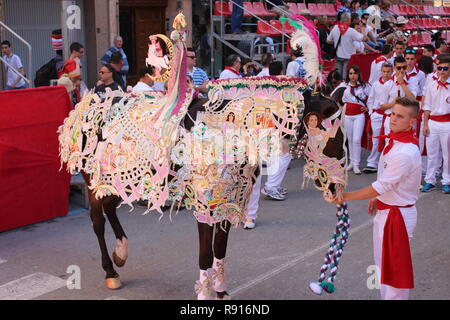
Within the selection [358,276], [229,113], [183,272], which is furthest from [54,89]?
[358,276]

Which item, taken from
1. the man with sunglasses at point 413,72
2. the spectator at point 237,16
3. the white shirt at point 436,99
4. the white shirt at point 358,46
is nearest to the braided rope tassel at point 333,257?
the white shirt at point 436,99

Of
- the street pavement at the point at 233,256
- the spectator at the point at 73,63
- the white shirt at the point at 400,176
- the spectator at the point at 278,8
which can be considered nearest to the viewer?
the white shirt at the point at 400,176

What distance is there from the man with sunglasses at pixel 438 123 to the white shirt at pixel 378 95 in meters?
0.91

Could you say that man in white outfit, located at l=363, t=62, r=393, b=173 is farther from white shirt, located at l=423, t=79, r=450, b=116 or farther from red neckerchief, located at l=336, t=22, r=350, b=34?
red neckerchief, located at l=336, t=22, r=350, b=34

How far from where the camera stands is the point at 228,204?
14.6 feet

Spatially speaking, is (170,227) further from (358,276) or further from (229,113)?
(229,113)

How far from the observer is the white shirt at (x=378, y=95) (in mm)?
9264

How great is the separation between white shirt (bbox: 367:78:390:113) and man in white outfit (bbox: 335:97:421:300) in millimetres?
5138

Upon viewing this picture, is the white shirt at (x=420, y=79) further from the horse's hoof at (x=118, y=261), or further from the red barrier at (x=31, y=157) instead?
the horse's hoof at (x=118, y=261)

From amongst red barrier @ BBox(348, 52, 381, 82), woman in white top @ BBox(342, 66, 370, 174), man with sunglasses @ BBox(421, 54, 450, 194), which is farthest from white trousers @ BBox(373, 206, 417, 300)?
red barrier @ BBox(348, 52, 381, 82)

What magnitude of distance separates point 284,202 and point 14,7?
25.0 feet

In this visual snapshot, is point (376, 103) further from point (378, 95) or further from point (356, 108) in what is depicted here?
point (356, 108)

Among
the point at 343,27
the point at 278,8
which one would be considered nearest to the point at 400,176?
the point at 343,27

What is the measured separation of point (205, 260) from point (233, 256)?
1.46 m
